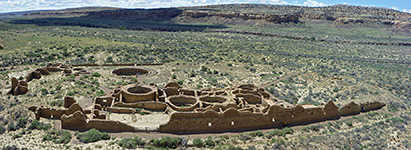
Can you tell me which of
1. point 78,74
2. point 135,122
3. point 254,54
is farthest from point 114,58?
point 135,122

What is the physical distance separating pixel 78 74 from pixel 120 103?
624 inches

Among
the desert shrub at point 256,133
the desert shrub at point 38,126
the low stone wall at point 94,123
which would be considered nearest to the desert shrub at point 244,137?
the desert shrub at point 256,133

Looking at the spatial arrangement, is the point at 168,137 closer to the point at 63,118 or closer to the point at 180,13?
the point at 63,118

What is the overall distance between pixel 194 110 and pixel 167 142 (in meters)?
5.47

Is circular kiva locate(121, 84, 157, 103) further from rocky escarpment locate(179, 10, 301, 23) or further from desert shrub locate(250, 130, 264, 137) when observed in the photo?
rocky escarpment locate(179, 10, 301, 23)

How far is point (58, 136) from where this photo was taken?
23.0 m

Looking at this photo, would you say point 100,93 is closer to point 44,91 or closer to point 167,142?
point 44,91

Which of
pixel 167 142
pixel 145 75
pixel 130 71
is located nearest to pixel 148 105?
pixel 167 142

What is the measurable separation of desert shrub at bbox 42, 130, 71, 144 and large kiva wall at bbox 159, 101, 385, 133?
668 cm

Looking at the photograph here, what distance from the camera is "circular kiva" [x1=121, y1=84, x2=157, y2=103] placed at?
97.8 feet

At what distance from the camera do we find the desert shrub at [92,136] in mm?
Answer: 22334

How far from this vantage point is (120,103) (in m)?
29.0

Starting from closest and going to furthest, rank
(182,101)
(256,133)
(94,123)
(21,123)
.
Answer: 1. (94,123)
2. (21,123)
3. (256,133)
4. (182,101)

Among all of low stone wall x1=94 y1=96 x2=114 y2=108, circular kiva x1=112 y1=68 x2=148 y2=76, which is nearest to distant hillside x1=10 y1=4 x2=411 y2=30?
circular kiva x1=112 y1=68 x2=148 y2=76
